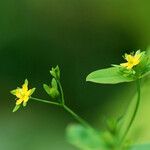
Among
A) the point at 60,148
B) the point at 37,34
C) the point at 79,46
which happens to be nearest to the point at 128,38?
the point at 79,46

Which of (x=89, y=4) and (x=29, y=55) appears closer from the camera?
(x=29, y=55)

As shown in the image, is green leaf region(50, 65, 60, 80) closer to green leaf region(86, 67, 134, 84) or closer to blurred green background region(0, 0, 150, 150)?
green leaf region(86, 67, 134, 84)

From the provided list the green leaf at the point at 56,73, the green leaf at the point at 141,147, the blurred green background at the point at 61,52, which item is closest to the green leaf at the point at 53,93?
the green leaf at the point at 56,73

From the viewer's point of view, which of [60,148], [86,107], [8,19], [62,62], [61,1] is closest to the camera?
[60,148]

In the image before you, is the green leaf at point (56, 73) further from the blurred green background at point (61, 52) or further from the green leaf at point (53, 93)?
the blurred green background at point (61, 52)

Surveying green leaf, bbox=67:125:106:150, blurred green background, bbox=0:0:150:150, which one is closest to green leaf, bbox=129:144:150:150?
green leaf, bbox=67:125:106:150

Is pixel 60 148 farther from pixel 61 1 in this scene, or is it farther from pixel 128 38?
pixel 61 1

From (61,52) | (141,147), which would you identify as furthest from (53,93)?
(61,52)

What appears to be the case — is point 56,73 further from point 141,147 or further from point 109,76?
point 141,147
